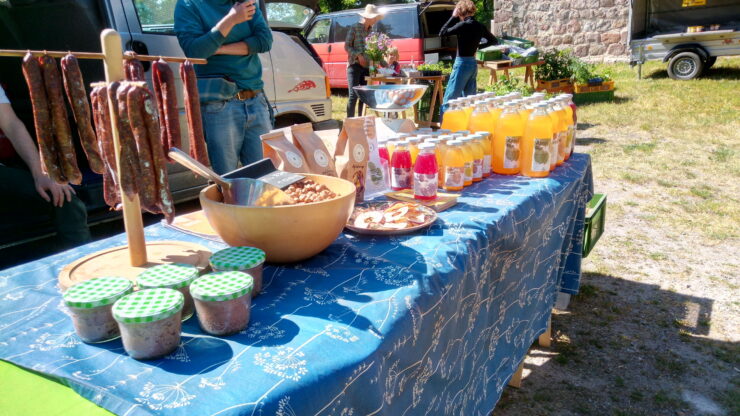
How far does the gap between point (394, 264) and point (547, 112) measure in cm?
126

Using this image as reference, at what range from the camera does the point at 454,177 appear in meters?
2.06

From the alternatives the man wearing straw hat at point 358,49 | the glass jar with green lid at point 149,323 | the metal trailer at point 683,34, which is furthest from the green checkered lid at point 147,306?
the metal trailer at point 683,34

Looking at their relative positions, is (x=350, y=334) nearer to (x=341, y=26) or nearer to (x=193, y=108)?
(x=193, y=108)

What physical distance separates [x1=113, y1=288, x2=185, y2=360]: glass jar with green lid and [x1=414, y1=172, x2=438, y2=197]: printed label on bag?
42.2 inches

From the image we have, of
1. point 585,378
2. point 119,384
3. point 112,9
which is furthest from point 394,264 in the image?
point 112,9

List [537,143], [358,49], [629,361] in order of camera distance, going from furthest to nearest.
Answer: [358,49] < [629,361] < [537,143]

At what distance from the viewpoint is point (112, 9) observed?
3.47m

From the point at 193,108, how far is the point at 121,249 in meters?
0.45

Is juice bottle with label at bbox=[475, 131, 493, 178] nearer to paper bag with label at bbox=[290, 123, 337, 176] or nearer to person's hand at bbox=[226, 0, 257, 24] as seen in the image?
paper bag with label at bbox=[290, 123, 337, 176]

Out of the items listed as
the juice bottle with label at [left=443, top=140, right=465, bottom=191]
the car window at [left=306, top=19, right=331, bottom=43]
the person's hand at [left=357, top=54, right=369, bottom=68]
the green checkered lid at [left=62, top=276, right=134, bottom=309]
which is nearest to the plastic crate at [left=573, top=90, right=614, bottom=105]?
the person's hand at [left=357, top=54, right=369, bottom=68]

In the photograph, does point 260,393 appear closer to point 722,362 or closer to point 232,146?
point 232,146

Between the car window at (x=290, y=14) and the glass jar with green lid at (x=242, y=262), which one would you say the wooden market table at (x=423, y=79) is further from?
the glass jar with green lid at (x=242, y=262)

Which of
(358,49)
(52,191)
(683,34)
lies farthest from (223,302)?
(683,34)

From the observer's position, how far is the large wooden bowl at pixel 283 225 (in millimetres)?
1275
